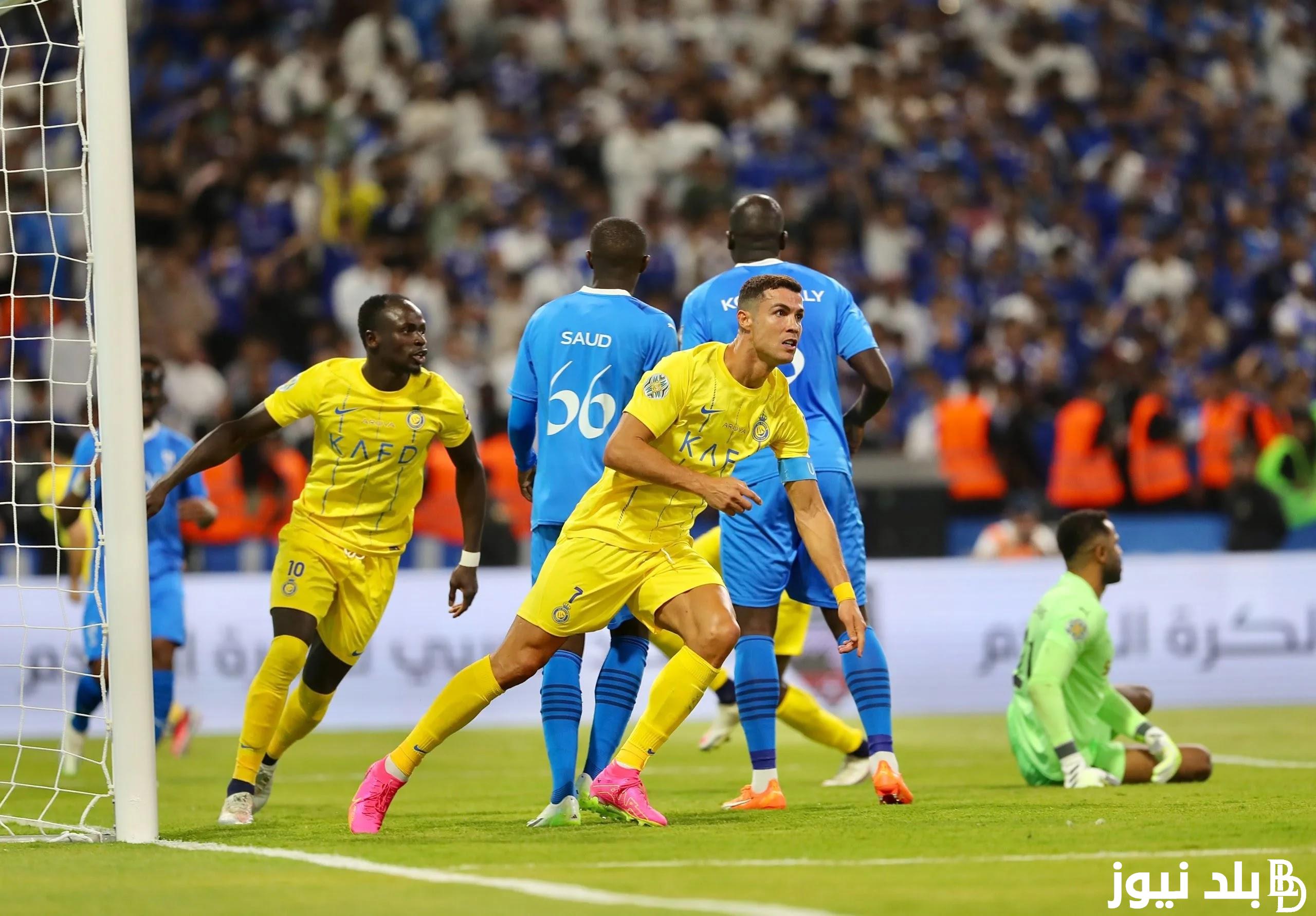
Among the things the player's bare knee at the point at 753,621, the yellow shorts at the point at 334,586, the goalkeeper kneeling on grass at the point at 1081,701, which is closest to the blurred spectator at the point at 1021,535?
the goalkeeper kneeling on grass at the point at 1081,701

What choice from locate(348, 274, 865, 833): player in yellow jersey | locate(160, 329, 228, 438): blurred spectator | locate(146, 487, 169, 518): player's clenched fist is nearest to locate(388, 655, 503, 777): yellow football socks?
locate(348, 274, 865, 833): player in yellow jersey

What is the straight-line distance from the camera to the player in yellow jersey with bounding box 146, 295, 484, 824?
766cm

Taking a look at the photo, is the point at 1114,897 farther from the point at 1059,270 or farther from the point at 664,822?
the point at 1059,270

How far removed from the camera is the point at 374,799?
6895 mm

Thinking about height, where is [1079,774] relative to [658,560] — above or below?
below

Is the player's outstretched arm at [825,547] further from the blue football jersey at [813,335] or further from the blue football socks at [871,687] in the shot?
the blue football socks at [871,687]

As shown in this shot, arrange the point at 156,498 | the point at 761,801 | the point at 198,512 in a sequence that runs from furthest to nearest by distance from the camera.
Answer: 1. the point at 198,512
2. the point at 761,801
3. the point at 156,498

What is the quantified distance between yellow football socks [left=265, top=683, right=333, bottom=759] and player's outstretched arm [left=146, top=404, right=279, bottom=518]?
41.6 inches

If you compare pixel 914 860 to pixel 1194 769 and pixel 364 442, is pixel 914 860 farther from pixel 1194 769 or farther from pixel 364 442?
pixel 1194 769

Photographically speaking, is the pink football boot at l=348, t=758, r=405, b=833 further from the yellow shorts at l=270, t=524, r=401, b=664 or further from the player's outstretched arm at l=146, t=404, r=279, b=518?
the player's outstretched arm at l=146, t=404, r=279, b=518

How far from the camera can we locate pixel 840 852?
19.4 feet

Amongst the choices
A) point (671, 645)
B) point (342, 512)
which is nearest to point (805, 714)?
point (671, 645)

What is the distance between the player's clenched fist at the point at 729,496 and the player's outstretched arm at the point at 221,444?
1.87 meters

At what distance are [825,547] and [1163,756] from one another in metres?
2.89
